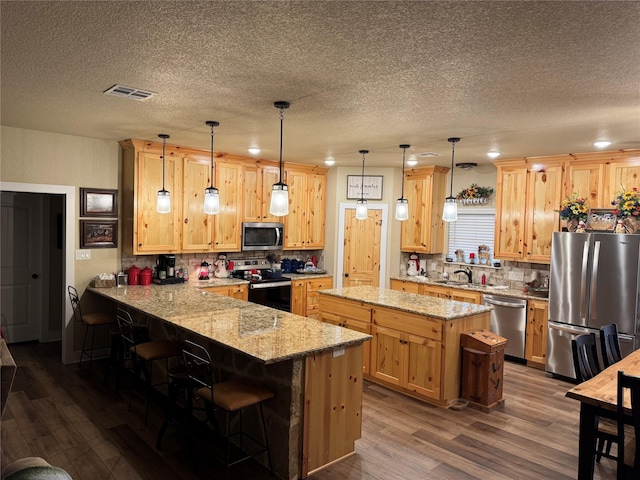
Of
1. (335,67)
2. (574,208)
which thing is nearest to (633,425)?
(335,67)

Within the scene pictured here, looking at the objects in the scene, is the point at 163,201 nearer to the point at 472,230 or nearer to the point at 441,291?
the point at 441,291

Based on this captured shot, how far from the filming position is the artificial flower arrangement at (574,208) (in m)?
4.97

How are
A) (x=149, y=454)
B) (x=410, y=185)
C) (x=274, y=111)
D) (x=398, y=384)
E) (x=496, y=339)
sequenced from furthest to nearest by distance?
1. (x=410, y=185)
2. (x=398, y=384)
3. (x=496, y=339)
4. (x=274, y=111)
5. (x=149, y=454)

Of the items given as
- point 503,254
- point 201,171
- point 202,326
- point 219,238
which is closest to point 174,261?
point 219,238

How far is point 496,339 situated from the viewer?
167 inches

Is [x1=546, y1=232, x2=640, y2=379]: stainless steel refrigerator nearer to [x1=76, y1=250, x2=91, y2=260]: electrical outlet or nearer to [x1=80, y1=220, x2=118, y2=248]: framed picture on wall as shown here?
[x1=80, y1=220, x2=118, y2=248]: framed picture on wall

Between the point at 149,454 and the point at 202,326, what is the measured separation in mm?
948

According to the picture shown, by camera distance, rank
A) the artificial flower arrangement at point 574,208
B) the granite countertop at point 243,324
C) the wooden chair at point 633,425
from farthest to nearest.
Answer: the artificial flower arrangement at point 574,208, the granite countertop at point 243,324, the wooden chair at point 633,425

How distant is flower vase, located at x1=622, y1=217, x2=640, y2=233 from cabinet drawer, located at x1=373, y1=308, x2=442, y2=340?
2321mm

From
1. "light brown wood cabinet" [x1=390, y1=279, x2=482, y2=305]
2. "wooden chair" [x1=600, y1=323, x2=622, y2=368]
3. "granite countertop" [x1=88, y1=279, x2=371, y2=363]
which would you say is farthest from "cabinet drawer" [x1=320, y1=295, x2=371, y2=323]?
"wooden chair" [x1=600, y1=323, x2=622, y2=368]

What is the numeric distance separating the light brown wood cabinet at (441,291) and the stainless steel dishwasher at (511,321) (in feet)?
0.80

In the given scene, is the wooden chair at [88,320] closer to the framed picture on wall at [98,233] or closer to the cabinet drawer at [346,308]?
the framed picture on wall at [98,233]

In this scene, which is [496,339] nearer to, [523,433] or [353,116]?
[523,433]

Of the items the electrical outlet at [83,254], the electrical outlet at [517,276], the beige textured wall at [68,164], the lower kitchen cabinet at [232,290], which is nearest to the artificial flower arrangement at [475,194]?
the electrical outlet at [517,276]
